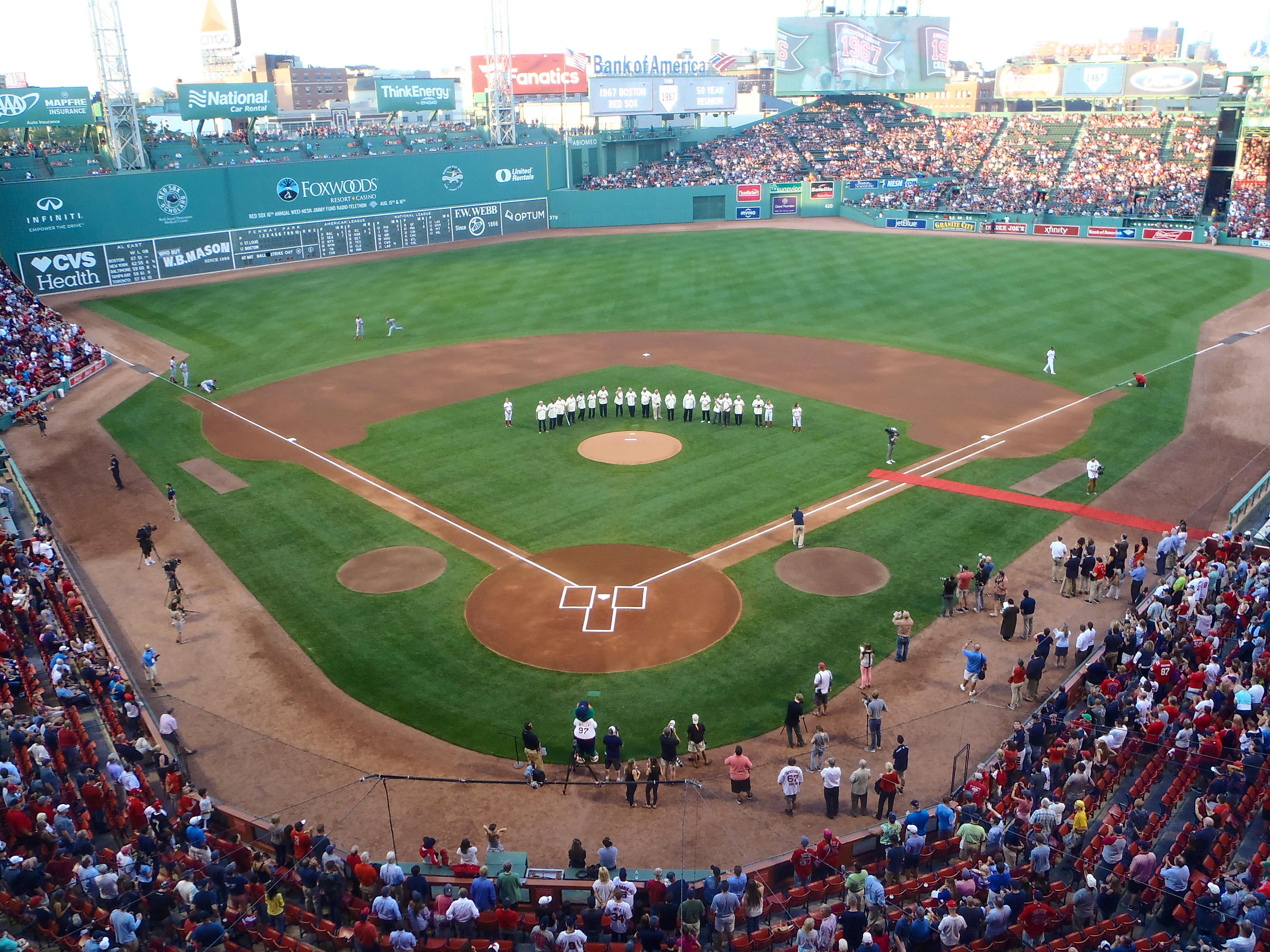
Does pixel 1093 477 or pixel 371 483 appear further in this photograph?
pixel 371 483

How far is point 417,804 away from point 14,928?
5875 millimetres

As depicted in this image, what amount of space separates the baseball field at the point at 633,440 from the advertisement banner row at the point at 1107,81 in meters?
29.3

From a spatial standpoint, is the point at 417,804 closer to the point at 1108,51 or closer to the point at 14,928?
the point at 14,928

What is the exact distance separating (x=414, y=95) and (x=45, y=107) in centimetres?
2445

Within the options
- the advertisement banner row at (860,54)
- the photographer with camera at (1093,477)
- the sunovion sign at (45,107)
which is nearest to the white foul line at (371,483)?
the photographer with camera at (1093,477)

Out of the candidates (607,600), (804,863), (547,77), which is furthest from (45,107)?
(804,863)

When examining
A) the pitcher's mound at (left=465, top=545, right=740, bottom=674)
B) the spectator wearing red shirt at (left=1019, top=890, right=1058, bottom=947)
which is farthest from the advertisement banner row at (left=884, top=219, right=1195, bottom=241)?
the spectator wearing red shirt at (left=1019, top=890, right=1058, bottom=947)

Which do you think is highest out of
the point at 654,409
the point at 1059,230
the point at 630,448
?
the point at 1059,230

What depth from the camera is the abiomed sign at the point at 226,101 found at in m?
61.4

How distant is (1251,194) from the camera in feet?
231

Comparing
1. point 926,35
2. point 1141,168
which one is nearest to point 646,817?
point 1141,168

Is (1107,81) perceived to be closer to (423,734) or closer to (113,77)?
(113,77)

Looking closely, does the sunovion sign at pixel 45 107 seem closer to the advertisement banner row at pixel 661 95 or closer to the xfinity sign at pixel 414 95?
the xfinity sign at pixel 414 95

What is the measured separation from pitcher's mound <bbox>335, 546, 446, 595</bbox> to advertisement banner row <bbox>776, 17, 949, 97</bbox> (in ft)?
241
